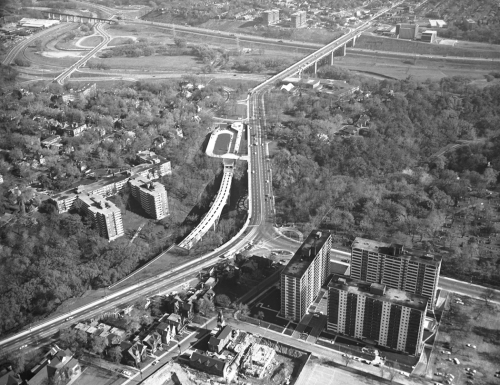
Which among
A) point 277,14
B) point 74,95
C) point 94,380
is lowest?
point 94,380

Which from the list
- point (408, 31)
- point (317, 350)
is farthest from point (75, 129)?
point (408, 31)

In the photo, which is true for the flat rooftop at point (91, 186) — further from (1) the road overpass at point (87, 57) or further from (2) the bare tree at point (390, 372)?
(1) the road overpass at point (87, 57)

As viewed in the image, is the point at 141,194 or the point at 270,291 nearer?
the point at 270,291

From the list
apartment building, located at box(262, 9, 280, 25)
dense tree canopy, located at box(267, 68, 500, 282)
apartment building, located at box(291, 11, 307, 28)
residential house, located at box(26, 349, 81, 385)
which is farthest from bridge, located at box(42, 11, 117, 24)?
residential house, located at box(26, 349, 81, 385)

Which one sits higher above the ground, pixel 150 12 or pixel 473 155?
pixel 150 12

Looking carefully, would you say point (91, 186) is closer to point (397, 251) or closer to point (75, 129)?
point (75, 129)

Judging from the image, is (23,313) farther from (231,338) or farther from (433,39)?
(433,39)

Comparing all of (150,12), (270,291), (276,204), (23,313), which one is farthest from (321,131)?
(150,12)
